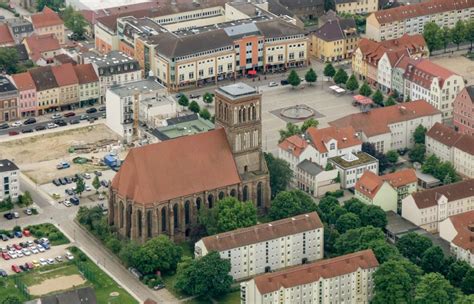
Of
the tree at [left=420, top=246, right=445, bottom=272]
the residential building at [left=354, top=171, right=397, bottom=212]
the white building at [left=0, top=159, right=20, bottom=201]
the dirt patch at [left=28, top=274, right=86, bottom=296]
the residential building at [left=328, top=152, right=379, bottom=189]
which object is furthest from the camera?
the residential building at [left=328, top=152, right=379, bottom=189]

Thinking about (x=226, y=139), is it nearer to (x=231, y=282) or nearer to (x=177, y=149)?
(x=177, y=149)

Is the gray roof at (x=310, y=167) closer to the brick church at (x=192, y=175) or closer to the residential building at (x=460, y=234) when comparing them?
the brick church at (x=192, y=175)

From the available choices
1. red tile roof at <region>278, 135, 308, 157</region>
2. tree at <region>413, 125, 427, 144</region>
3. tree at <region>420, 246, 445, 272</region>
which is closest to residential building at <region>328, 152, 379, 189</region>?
red tile roof at <region>278, 135, 308, 157</region>

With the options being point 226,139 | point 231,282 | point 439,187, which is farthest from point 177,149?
point 439,187

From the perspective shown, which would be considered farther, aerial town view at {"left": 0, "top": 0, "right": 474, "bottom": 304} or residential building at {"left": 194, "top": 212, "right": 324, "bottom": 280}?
residential building at {"left": 194, "top": 212, "right": 324, "bottom": 280}

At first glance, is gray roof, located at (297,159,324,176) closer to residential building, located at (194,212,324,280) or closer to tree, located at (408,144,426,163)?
tree, located at (408,144,426,163)

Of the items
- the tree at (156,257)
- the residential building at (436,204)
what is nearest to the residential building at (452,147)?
the residential building at (436,204)
